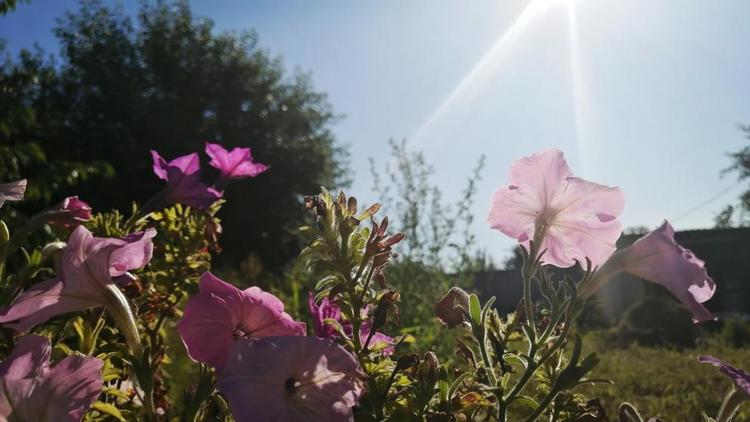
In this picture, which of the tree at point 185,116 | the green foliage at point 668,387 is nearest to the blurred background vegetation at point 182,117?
the tree at point 185,116

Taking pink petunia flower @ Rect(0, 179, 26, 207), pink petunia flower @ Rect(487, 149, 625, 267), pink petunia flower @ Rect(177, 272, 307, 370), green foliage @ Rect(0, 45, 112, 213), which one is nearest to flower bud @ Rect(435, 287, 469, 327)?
pink petunia flower @ Rect(487, 149, 625, 267)

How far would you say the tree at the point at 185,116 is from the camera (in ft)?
58.5

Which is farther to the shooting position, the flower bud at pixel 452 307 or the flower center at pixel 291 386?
the flower bud at pixel 452 307

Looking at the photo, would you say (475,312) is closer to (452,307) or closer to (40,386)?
(452,307)

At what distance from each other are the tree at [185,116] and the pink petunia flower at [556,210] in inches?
670

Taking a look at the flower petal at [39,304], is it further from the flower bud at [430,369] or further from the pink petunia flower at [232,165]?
the pink petunia flower at [232,165]

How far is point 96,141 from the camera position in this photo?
17812 mm

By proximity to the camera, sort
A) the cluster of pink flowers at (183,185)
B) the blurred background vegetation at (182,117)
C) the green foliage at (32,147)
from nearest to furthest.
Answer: the cluster of pink flowers at (183,185), the green foliage at (32,147), the blurred background vegetation at (182,117)

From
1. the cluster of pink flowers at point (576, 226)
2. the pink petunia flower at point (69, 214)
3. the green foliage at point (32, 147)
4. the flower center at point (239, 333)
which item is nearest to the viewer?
the flower center at point (239, 333)

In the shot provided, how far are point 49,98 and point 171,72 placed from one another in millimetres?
3584

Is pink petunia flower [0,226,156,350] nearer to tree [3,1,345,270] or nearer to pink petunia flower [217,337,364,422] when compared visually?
pink petunia flower [217,337,364,422]

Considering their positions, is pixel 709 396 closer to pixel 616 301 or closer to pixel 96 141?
pixel 616 301

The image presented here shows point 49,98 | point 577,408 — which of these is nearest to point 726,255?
point 49,98

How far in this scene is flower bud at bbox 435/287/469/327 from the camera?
89cm
